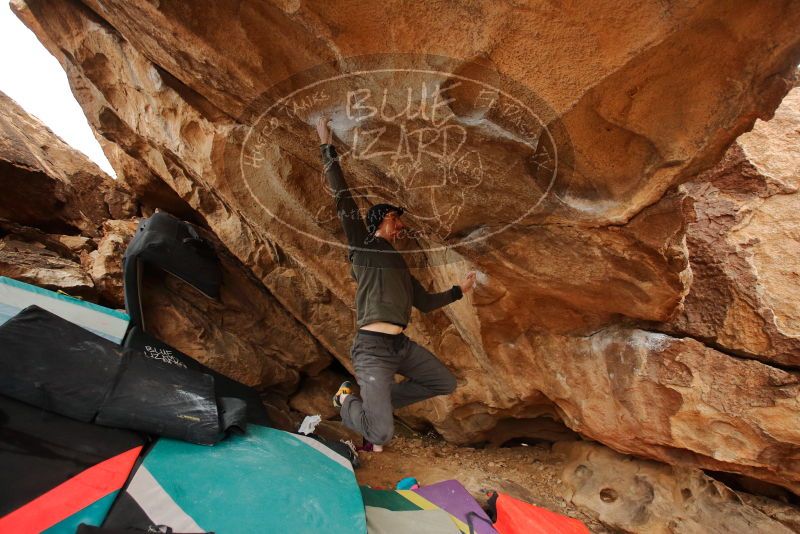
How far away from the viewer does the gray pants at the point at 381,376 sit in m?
2.76

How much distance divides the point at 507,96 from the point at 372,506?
2746mm

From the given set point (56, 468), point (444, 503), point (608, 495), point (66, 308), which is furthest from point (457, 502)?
point (66, 308)

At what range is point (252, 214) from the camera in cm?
365

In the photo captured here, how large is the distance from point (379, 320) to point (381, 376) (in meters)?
0.38

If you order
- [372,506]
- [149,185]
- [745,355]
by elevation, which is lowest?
[372,506]

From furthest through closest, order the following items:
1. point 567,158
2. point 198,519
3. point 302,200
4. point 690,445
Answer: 1. point 302,200
2. point 690,445
3. point 198,519
4. point 567,158

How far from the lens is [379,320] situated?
2787 mm

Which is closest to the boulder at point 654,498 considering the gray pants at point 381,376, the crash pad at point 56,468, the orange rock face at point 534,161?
the orange rock face at point 534,161

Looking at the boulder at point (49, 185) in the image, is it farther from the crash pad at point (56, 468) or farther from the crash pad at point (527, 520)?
the crash pad at point (527, 520)

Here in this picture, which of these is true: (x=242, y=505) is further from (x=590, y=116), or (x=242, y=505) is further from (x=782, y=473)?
(x=782, y=473)

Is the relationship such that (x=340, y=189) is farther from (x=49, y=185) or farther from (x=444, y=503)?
(x=49, y=185)

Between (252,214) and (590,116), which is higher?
(590,116)

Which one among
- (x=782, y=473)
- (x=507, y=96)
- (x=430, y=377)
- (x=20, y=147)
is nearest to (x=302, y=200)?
(x=430, y=377)

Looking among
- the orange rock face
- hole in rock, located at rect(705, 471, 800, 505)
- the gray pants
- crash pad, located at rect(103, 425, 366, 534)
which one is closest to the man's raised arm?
the orange rock face
